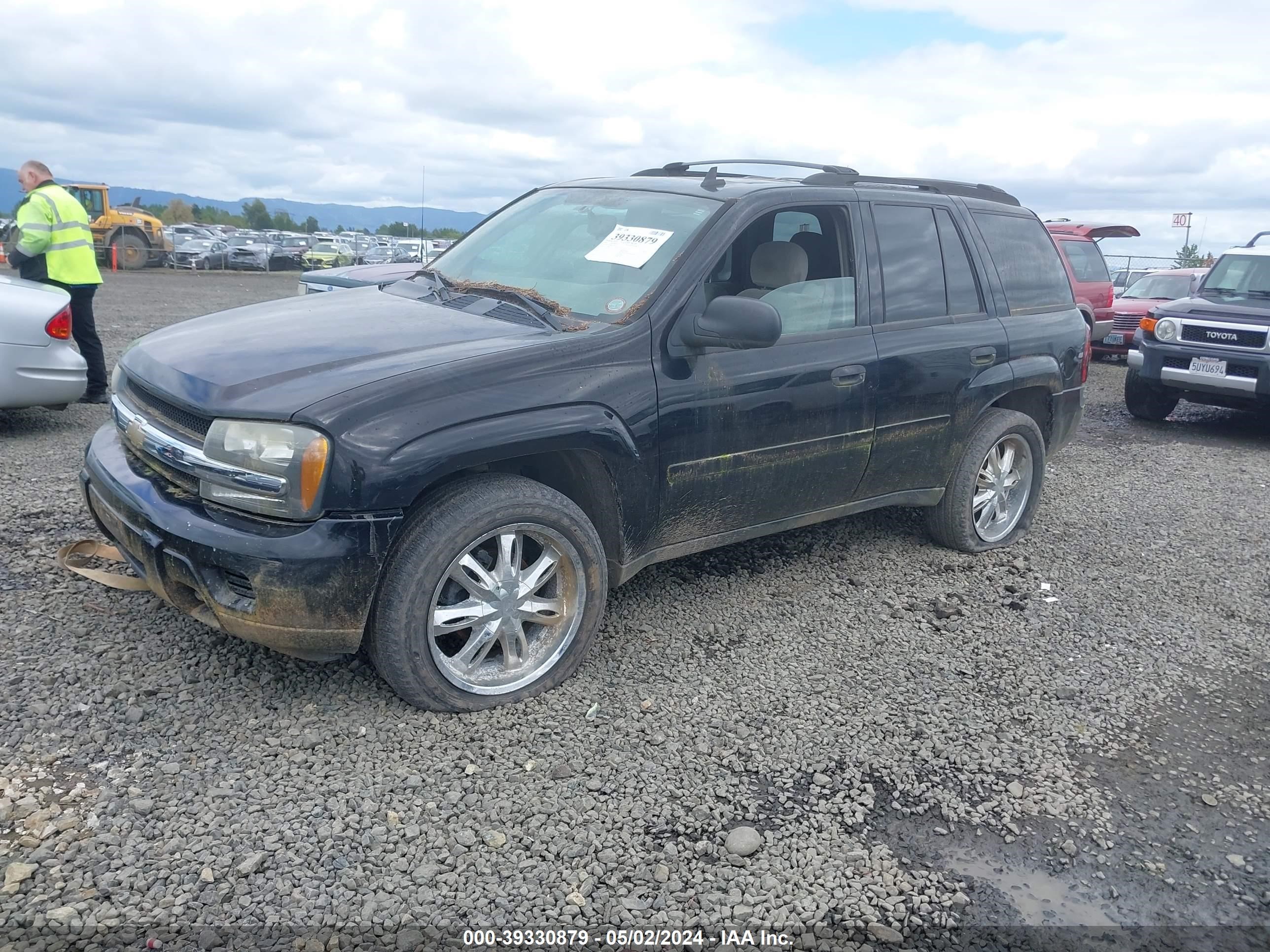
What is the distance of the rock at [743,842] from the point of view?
277cm

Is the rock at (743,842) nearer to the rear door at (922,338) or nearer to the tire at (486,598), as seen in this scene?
the tire at (486,598)

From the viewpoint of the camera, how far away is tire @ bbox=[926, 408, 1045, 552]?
5031mm

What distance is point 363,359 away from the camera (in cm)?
325

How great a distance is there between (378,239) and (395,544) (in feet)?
160

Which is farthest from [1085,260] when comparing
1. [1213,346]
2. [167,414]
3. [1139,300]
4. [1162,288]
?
[167,414]

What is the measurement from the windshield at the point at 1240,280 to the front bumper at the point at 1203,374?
73 centimetres

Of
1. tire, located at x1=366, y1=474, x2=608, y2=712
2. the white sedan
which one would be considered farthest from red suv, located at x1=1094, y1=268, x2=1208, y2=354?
the white sedan

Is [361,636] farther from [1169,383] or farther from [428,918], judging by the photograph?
[1169,383]

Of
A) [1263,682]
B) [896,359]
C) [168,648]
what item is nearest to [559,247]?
[896,359]

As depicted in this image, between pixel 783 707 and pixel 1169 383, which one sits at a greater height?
pixel 1169 383

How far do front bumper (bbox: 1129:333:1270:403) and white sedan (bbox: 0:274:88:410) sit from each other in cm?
909

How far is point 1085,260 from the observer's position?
1370 cm

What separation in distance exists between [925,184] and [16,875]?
179 inches

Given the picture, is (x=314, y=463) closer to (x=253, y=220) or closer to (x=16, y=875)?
(x=16, y=875)
